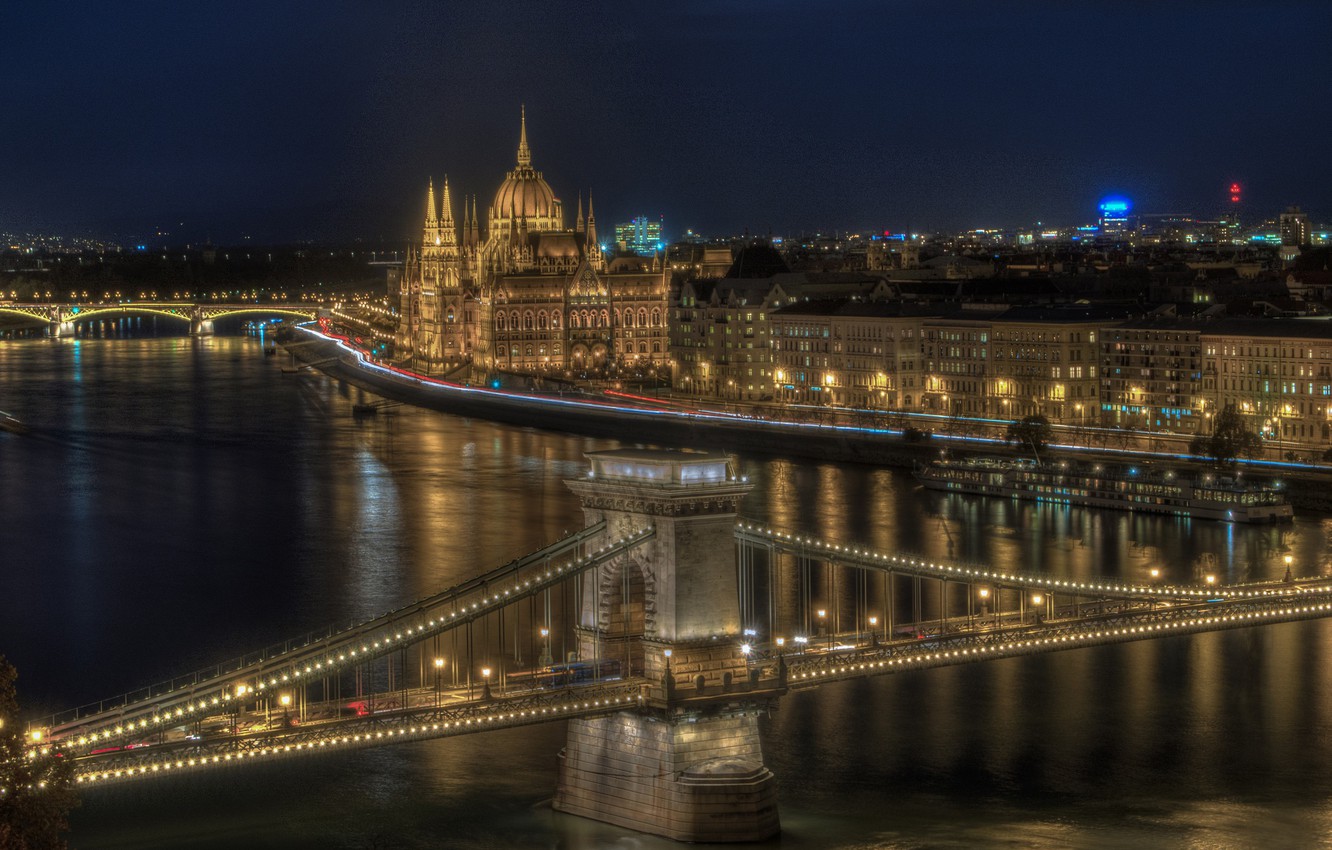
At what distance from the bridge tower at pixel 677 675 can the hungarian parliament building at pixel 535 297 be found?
1846 inches

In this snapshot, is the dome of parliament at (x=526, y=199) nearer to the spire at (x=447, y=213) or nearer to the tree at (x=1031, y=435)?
the spire at (x=447, y=213)

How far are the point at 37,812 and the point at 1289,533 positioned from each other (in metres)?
21.3

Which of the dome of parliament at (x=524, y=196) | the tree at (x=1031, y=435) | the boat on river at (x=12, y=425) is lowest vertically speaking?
the tree at (x=1031, y=435)

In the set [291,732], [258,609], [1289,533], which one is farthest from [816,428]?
[291,732]

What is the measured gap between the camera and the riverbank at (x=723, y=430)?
116 feet

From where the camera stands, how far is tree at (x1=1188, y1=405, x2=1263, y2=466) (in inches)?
1347

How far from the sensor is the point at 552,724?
17312 mm

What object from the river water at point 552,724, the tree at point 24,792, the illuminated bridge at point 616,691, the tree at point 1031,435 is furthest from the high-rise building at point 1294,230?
the tree at point 24,792

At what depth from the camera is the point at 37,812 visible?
36.6 feet

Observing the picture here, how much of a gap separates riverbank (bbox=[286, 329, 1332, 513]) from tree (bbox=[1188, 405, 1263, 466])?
33cm

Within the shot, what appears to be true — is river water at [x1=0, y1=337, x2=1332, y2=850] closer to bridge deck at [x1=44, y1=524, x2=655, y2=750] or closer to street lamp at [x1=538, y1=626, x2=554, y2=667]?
street lamp at [x1=538, y1=626, x2=554, y2=667]

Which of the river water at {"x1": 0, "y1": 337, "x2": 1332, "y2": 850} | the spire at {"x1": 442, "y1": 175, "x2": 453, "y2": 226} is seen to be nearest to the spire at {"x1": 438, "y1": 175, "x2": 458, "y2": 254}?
the spire at {"x1": 442, "y1": 175, "x2": 453, "y2": 226}

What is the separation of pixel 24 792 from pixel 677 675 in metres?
4.42

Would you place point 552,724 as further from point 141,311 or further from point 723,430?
point 141,311
